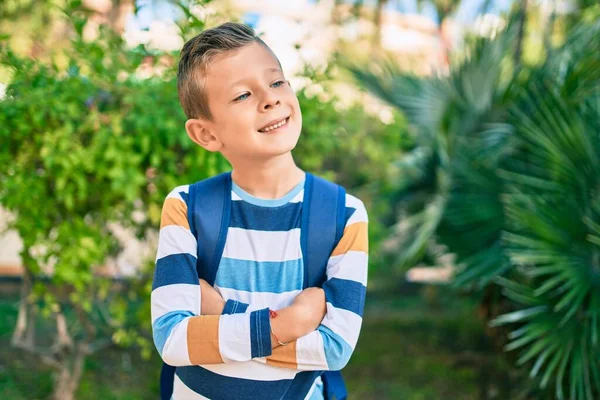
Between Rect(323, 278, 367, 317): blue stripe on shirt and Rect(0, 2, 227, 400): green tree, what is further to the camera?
Rect(0, 2, 227, 400): green tree

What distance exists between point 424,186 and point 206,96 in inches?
137

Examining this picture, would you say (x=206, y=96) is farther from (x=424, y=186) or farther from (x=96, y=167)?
(x=424, y=186)

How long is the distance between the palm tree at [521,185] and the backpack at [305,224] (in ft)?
5.95

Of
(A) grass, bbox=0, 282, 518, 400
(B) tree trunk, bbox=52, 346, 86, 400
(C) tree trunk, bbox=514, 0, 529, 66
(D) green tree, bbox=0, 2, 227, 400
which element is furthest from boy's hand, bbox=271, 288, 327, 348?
(C) tree trunk, bbox=514, 0, 529, 66

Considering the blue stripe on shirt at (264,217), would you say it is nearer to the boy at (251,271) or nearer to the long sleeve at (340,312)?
the boy at (251,271)

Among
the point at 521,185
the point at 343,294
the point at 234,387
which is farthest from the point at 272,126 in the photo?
the point at 521,185

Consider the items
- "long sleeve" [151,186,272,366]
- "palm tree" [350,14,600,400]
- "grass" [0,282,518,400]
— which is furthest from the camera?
"grass" [0,282,518,400]

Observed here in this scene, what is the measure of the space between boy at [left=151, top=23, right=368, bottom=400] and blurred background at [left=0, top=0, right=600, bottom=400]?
1.01 metres

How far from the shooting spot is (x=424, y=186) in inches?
188

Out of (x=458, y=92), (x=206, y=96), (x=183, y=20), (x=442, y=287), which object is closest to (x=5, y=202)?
(x=183, y=20)

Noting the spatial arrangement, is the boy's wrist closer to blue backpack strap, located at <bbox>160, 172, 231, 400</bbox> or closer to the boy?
the boy

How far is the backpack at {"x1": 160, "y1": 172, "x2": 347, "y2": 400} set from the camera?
147 cm

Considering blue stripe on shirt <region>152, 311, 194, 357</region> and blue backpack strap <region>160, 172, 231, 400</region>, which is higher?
blue backpack strap <region>160, 172, 231, 400</region>

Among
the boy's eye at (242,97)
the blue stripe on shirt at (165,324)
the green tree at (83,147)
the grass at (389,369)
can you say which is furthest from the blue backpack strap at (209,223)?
the grass at (389,369)
